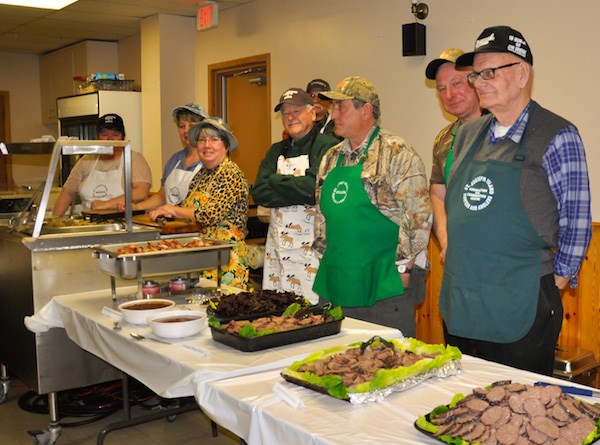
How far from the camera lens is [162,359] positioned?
6.41ft

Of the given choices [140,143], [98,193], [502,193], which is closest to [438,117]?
[98,193]

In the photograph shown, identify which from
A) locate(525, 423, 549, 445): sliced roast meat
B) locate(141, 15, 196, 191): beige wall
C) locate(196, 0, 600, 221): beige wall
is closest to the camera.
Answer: locate(525, 423, 549, 445): sliced roast meat

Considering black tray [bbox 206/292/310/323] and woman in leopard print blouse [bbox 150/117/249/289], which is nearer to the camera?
black tray [bbox 206/292/310/323]

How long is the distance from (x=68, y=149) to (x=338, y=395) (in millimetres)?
1996

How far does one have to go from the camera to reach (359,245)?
103 inches

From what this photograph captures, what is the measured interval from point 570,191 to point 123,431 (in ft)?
7.73

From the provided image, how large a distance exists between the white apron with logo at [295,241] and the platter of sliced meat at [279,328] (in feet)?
3.66

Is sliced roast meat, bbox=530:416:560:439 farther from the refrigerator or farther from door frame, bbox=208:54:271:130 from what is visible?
the refrigerator

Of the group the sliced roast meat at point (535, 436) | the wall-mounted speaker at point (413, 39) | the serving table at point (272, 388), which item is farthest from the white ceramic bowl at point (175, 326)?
the wall-mounted speaker at point (413, 39)

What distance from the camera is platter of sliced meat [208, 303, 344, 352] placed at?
6.35 ft

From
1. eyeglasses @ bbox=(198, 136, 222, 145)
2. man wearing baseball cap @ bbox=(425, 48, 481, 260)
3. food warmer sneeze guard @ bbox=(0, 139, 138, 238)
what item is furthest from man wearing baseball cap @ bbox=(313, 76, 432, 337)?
food warmer sneeze guard @ bbox=(0, 139, 138, 238)

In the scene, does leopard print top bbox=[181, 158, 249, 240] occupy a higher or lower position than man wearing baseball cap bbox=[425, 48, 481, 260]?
lower

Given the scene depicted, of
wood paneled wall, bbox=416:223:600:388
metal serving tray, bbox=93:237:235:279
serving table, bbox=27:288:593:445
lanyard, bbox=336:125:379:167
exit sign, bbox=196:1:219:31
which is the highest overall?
exit sign, bbox=196:1:219:31

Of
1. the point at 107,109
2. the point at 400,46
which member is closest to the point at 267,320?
the point at 400,46
